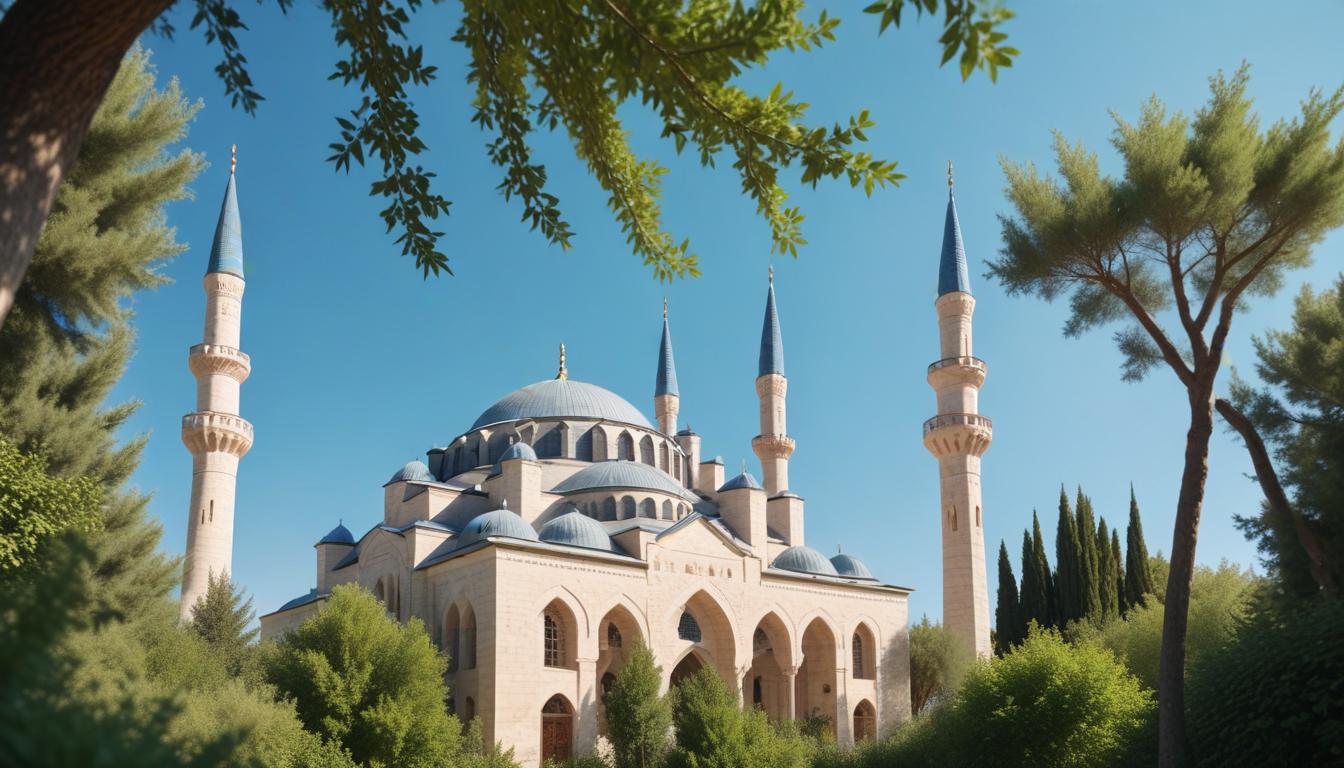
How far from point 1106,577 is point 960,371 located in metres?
6.96

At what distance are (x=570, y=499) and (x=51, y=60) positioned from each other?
89.2 feet

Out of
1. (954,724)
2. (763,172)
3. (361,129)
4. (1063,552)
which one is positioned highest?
(1063,552)

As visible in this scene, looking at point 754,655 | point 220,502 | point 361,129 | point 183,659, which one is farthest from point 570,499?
point 361,129

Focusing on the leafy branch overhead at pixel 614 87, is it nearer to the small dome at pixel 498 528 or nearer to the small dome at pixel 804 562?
the small dome at pixel 498 528

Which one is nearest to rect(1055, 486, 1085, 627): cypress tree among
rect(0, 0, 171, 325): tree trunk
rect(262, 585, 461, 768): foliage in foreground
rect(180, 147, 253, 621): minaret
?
rect(262, 585, 461, 768): foliage in foreground

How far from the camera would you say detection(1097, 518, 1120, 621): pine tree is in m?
30.0

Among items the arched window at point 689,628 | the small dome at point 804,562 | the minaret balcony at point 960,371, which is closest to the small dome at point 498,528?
the arched window at point 689,628

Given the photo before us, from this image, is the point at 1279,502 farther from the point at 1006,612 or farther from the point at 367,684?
the point at 1006,612

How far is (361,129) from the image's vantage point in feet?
18.0

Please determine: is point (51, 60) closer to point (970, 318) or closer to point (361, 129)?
point (361, 129)

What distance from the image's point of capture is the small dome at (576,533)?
2616 centimetres

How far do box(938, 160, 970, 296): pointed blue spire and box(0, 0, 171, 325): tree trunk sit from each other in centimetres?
2925

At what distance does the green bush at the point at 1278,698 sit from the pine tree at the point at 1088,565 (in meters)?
18.5

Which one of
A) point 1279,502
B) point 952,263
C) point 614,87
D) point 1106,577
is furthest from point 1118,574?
point 614,87
